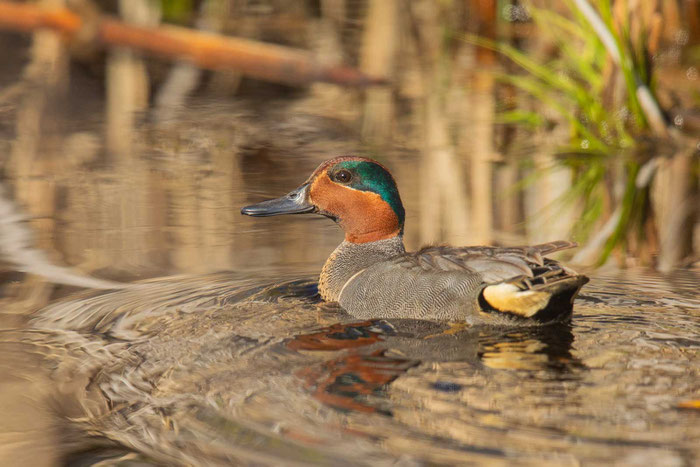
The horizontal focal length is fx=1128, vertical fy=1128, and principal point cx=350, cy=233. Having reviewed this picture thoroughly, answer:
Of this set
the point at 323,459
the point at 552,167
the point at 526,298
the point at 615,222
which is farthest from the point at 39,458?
the point at 552,167

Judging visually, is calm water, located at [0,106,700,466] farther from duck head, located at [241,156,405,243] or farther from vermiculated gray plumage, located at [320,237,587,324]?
duck head, located at [241,156,405,243]

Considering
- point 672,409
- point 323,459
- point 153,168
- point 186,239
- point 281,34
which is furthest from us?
point 281,34

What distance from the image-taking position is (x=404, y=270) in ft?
16.0

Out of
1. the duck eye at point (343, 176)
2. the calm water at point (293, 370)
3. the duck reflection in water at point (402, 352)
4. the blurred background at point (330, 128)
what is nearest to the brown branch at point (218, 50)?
the blurred background at point (330, 128)

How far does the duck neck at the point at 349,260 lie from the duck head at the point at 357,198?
4cm

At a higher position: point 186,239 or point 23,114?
point 23,114

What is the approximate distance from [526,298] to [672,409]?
1.01m

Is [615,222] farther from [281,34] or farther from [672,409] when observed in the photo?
[281,34]

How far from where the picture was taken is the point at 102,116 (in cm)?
1020

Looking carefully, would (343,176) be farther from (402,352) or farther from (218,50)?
(218,50)

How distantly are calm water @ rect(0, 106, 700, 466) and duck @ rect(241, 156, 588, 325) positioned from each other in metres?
0.09

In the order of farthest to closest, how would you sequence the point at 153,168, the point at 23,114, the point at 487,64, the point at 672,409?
the point at 487,64 → the point at 23,114 → the point at 153,168 → the point at 672,409

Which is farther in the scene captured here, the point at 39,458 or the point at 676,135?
the point at 676,135

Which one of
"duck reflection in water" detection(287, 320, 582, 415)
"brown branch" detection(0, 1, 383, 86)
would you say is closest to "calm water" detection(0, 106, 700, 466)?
"duck reflection in water" detection(287, 320, 582, 415)
